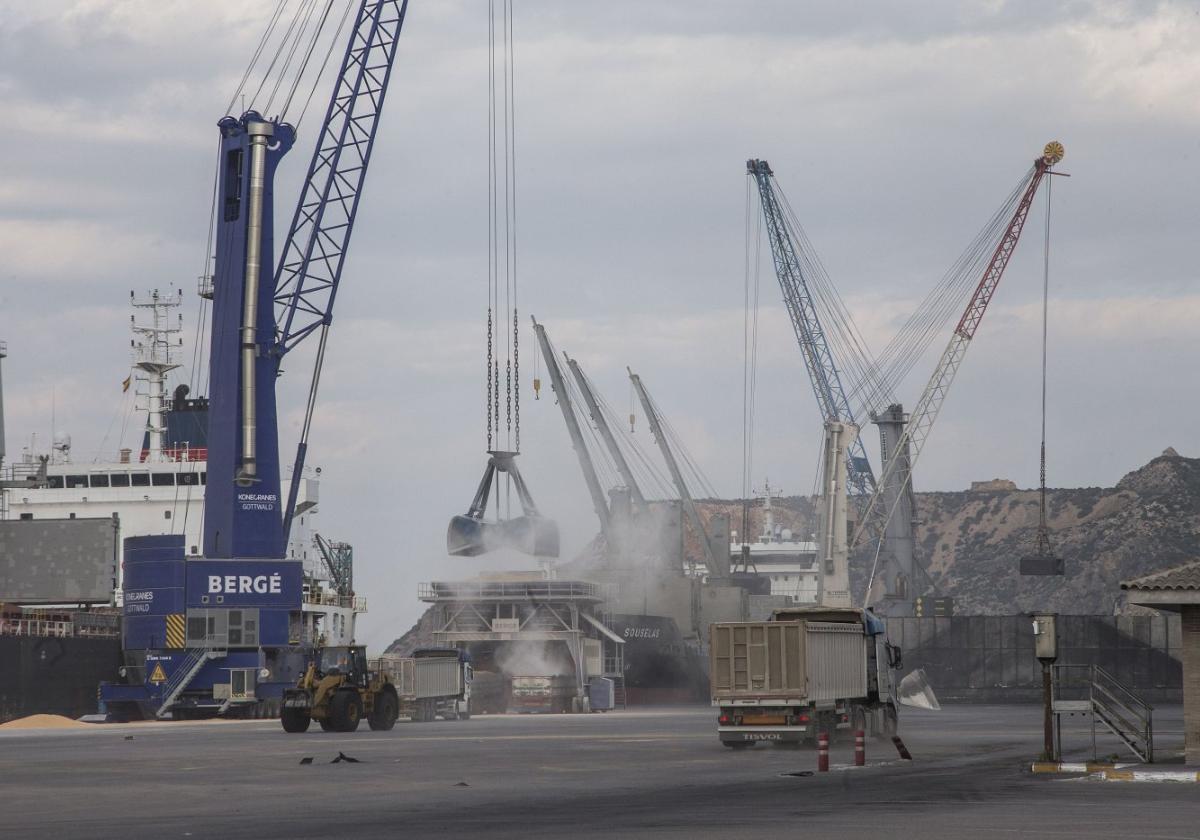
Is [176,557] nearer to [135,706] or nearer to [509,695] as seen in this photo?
[135,706]

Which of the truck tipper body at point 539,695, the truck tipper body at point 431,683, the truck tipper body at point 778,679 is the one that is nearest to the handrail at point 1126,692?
the truck tipper body at point 778,679

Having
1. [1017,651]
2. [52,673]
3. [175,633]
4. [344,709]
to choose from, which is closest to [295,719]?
[344,709]

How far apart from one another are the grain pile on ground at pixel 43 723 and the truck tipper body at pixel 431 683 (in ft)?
42.6

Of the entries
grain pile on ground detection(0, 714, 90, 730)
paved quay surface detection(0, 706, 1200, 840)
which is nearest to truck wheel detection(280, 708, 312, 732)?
paved quay surface detection(0, 706, 1200, 840)

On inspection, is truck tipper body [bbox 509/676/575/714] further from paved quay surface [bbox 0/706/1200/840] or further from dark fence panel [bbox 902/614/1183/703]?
paved quay surface [bbox 0/706/1200/840]

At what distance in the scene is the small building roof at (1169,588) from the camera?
32.2 metres

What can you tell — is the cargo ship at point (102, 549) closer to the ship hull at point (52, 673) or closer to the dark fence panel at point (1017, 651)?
the ship hull at point (52, 673)

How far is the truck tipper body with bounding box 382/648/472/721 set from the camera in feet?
205

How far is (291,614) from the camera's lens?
6944cm

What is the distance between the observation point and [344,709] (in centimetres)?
4931

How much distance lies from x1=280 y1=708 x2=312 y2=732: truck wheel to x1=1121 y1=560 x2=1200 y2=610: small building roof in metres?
26.1

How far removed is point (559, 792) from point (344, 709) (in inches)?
922

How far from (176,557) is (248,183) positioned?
1729cm

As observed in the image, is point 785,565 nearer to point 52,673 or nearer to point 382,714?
point 52,673
